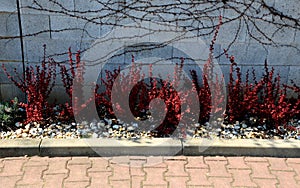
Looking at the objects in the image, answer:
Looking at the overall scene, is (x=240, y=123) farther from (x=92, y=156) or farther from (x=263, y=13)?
Result: (x=92, y=156)

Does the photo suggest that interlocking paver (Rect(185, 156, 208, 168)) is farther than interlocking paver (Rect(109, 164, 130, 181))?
Yes

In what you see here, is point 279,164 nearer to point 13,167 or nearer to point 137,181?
point 137,181

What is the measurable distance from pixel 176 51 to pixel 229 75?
2.09 ft

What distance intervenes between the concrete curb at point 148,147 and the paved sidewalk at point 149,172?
52 mm

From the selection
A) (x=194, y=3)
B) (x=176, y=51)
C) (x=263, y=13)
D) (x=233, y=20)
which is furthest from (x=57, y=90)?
(x=263, y=13)

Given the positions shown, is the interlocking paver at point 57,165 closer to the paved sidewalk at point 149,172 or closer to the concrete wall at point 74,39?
the paved sidewalk at point 149,172

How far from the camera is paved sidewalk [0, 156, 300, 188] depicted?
118 inches

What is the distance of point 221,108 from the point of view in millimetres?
3803

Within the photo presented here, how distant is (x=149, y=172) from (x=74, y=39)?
164 centimetres

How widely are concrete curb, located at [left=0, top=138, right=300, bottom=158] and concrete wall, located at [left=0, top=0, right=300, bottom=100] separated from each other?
97 centimetres

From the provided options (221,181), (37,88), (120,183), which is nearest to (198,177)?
(221,181)

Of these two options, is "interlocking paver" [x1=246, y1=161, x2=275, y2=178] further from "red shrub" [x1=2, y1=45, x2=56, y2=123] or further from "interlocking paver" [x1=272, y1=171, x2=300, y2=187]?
"red shrub" [x1=2, y1=45, x2=56, y2=123]

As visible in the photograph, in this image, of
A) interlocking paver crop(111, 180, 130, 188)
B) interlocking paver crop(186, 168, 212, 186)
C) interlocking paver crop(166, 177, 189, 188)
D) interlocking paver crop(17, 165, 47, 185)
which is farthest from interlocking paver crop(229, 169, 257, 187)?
interlocking paver crop(17, 165, 47, 185)

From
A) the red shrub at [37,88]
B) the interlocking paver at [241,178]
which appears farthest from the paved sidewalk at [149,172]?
the red shrub at [37,88]
